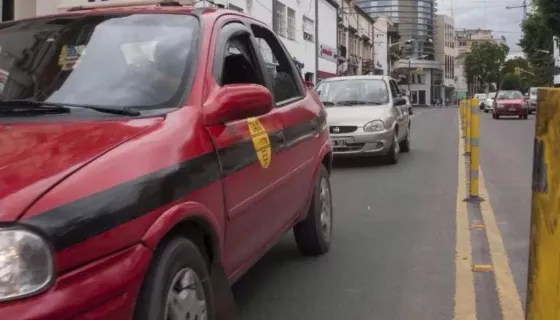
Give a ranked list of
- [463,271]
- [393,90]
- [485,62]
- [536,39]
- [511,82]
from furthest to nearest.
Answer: [485,62] < [511,82] < [536,39] < [393,90] < [463,271]

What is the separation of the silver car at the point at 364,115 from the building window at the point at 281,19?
20.9m

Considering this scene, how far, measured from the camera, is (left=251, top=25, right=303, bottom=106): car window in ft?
15.6

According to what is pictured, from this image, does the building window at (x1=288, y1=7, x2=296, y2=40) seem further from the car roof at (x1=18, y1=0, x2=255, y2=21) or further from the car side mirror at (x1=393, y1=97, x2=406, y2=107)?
the car roof at (x1=18, y1=0, x2=255, y2=21)

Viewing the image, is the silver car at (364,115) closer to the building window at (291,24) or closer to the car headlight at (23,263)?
the car headlight at (23,263)

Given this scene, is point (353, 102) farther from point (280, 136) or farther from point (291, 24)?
point (291, 24)

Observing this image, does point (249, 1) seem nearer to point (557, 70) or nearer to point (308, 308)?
point (308, 308)

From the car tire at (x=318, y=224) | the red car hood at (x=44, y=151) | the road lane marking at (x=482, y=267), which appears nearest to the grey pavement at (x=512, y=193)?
the road lane marking at (x=482, y=267)

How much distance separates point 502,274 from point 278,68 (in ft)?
7.23

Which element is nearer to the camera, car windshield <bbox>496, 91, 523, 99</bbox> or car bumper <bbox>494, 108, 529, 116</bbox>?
car bumper <bbox>494, 108, 529, 116</bbox>

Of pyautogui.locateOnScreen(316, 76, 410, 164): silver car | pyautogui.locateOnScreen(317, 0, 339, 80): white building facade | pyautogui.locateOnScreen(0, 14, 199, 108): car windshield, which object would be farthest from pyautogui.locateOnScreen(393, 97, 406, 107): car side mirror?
pyautogui.locateOnScreen(317, 0, 339, 80): white building facade

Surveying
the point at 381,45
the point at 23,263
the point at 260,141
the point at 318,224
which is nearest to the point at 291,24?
the point at 318,224

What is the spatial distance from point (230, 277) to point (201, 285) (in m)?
0.53

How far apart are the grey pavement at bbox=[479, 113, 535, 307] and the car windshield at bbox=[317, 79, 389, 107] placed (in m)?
2.24

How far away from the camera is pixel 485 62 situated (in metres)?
120
